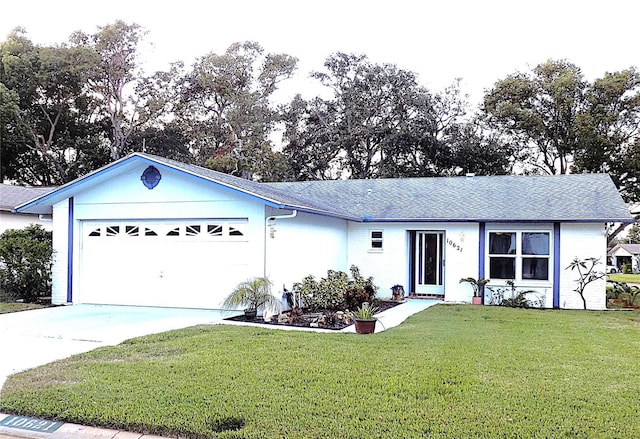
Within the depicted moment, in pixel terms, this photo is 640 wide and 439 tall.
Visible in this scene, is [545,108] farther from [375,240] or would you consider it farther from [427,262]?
[375,240]

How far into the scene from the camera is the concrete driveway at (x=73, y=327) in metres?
7.54

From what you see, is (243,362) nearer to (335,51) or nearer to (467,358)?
(467,358)

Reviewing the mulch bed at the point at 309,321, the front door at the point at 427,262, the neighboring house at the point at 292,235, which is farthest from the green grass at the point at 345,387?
the front door at the point at 427,262

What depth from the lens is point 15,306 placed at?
41.7ft

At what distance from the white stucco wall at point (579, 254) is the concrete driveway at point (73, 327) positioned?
8799 mm

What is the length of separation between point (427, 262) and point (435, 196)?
2.16 metres

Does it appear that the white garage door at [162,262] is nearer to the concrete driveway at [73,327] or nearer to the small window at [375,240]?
the concrete driveway at [73,327]

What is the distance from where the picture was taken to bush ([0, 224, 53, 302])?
45.5 feet

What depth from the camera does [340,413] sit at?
16.1ft

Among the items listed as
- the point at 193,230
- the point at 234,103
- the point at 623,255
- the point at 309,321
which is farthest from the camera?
the point at 623,255

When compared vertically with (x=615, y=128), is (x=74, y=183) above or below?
below

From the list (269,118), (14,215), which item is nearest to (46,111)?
(269,118)

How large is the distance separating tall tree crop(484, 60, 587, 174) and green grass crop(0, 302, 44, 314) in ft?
76.8

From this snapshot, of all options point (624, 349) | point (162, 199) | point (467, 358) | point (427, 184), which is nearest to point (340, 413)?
point (467, 358)
